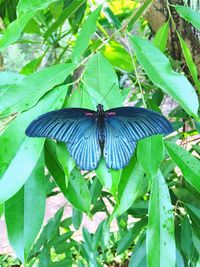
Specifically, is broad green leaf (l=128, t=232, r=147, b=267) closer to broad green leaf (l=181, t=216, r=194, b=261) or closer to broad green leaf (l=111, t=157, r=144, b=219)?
broad green leaf (l=181, t=216, r=194, b=261)

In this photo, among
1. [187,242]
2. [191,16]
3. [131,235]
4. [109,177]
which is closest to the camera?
[109,177]

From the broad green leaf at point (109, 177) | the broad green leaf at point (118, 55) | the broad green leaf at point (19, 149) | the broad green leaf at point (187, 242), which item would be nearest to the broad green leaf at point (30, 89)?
the broad green leaf at point (19, 149)

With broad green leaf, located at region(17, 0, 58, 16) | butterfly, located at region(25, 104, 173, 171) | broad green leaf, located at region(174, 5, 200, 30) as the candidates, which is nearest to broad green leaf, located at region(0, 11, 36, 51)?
broad green leaf, located at region(17, 0, 58, 16)

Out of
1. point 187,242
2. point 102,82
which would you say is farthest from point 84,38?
point 187,242

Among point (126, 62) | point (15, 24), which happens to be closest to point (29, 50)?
point (126, 62)

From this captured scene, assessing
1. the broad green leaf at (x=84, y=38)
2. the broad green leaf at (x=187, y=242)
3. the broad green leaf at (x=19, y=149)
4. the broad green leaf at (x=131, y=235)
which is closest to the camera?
the broad green leaf at (x=19, y=149)

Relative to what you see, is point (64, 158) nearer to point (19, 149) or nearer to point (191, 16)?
point (19, 149)

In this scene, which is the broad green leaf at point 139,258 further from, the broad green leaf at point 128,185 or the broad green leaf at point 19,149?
the broad green leaf at point 19,149

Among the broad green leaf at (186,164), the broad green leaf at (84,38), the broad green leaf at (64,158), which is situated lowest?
the broad green leaf at (186,164)
